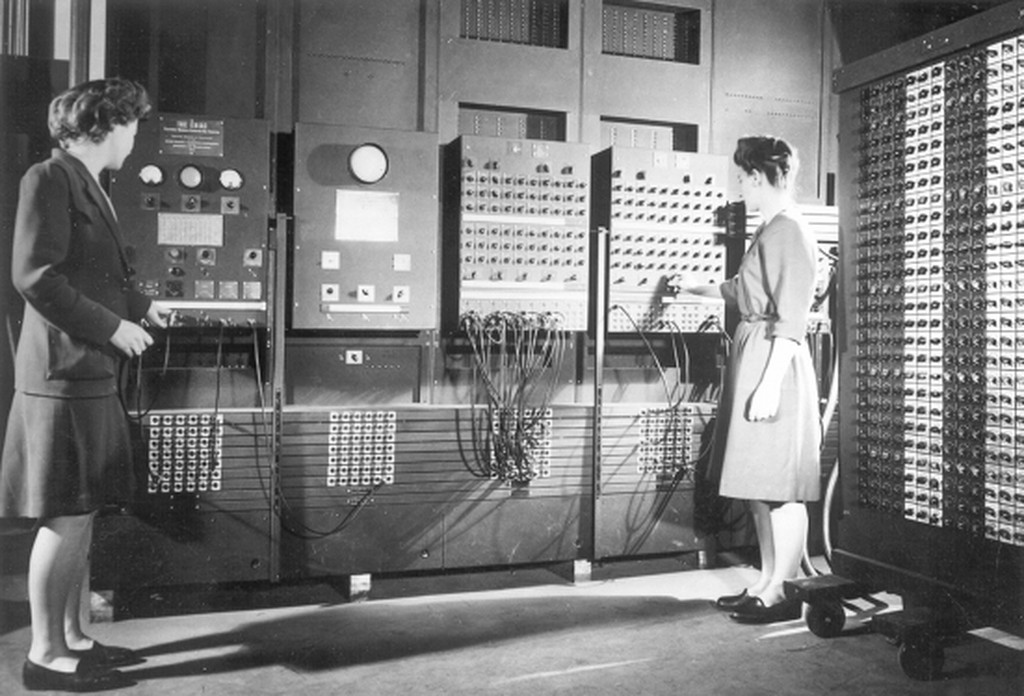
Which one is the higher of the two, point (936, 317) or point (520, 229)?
point (520, 229)

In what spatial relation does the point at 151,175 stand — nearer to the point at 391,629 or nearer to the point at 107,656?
the point at 107,656

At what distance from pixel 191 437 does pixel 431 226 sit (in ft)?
4.17

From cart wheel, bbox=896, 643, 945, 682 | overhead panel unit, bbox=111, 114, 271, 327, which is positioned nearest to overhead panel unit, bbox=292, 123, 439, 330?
overhead panel unit, bbox=111, 114, 271, 327

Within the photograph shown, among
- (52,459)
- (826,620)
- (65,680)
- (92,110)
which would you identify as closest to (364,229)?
(92,110)

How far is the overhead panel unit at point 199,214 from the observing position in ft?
10.4

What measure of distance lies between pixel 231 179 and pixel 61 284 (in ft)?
3.25

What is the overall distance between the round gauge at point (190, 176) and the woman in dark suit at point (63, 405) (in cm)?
62

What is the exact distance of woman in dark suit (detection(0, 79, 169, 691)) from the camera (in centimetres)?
240

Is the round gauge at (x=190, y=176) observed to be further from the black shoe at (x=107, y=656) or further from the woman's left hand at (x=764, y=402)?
the woman's left hand at (x=764, y=402)

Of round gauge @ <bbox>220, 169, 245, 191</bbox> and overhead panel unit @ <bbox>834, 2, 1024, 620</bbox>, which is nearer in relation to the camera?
overhead panel unit @ <bbox>834, 2, 1024, 620</bbox>

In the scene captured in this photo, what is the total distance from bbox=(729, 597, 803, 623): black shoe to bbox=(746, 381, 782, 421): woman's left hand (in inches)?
27.7

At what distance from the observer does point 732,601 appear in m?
3.26

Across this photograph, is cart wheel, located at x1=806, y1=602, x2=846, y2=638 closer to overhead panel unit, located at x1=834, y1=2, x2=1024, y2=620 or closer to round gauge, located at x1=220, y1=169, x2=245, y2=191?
overhead panel unit, located at x1=834, y1=2, x2=1024, y2=620

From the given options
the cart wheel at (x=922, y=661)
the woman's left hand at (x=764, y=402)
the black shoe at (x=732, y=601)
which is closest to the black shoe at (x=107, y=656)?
the black shoe at (x=732, y=601)
